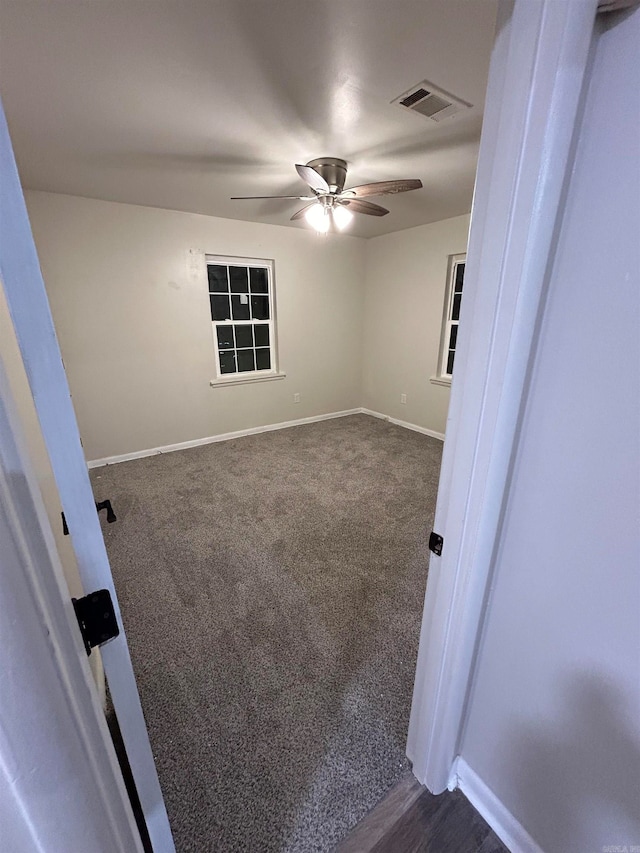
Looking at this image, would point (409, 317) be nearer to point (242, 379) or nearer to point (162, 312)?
point (242, 379)

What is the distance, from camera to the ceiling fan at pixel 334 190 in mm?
2133

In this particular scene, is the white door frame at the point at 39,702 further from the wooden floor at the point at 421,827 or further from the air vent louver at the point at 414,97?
the air vent louver at the point at 414,97

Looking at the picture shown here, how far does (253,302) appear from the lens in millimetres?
4070

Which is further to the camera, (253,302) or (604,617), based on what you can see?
(253,302)

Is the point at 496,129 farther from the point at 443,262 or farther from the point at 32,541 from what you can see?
the point at 443,262

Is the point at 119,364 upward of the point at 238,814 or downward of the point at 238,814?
upward

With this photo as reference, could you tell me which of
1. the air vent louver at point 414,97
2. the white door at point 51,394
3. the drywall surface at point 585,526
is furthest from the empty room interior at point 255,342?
the white door at point 51,394

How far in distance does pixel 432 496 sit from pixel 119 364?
10.2 ft

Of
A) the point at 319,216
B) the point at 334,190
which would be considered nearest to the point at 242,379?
the point at 319,216

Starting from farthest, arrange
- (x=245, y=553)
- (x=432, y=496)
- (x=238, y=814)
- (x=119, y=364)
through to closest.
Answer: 1. (x=119, y=364)
2. (x=432, y=496)
3. (x=245, y=553)
4. (x=238, y=814)

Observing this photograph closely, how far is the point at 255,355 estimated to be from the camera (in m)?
4.23

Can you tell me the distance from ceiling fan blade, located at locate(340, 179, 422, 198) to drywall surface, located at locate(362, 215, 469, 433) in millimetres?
1647

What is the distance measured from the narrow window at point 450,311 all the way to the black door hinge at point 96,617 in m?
3.70

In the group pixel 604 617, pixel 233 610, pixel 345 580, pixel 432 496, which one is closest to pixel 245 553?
pixel 233 610
